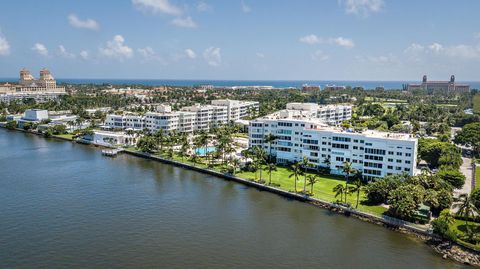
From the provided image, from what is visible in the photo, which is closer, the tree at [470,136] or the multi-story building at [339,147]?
the multi-story building at [339,147]

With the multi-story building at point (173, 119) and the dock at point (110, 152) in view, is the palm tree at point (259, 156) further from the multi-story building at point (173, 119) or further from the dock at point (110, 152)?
the multi-story building at point (173, 119)

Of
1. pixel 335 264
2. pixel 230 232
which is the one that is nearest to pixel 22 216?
pixel 230 232

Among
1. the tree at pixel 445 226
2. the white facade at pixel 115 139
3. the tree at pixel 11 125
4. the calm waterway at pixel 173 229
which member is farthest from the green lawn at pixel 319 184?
the tree at pixel 11 125

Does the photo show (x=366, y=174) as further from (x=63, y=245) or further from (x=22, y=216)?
(x=22, y=216)

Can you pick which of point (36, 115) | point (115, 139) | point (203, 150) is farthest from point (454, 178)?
point (36, 115)

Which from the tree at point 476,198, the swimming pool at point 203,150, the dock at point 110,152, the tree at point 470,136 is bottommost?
the dock at point 110,152

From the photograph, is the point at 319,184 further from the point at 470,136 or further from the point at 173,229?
the point at 470,136
